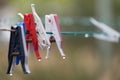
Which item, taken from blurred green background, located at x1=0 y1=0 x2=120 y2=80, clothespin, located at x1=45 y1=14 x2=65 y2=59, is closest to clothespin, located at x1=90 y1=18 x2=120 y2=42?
blurred green background, located at x1=0 y1=0 x2=120 y2=80

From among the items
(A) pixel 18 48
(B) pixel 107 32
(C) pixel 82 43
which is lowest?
(C) pixel 82 43

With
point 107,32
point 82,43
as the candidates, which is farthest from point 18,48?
point 82,43

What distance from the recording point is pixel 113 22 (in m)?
1.76

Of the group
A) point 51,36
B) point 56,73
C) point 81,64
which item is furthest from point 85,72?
point 51,36

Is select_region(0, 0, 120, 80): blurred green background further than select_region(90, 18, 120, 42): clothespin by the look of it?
Yes

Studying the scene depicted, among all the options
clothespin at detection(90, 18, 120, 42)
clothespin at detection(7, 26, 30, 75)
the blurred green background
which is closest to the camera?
clothespin at detection(7, 26, 30, 75)

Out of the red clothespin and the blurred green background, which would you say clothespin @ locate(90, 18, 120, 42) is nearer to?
the blurred green background

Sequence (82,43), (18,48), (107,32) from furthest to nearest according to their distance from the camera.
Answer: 1. (82,43)
2. (107,32)
3. (18,48)

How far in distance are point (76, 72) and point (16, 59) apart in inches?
34.4

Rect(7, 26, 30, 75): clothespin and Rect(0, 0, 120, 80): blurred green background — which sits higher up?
Rect(7, 26, 30, 75): clothespin

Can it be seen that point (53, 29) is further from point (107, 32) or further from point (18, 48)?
point (107, 32)

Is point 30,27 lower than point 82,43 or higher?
higher

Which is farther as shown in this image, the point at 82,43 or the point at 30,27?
the point at 82,43

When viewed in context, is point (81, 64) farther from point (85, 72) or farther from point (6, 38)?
point (6, 38)
